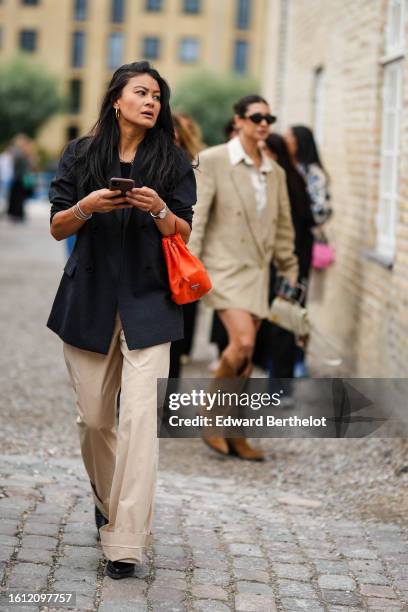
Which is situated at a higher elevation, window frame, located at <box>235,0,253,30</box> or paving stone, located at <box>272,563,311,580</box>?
window frame, located at <box>235,0,253,30</box>

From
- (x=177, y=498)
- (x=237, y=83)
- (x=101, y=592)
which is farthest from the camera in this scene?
(x=237, y=83)

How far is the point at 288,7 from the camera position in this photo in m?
15.6

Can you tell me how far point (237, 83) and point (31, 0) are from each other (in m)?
18.7

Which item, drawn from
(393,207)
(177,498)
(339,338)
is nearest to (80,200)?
(177,498)

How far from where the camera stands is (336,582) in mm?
4715

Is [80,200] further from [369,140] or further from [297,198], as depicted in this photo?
[369,140]

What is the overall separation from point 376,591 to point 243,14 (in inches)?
3218

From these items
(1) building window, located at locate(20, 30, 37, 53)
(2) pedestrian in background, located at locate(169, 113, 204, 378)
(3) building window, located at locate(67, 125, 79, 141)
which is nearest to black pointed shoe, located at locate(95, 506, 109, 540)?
(2) pedestrian in background, located at locate(169, 113, 204, 378)

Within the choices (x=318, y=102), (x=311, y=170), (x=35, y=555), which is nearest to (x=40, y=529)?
(x=35, y=555)

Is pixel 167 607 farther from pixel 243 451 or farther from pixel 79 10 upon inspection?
pixel 79 10

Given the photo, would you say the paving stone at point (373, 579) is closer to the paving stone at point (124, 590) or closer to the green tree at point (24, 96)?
the paving stone at point (124, 590)

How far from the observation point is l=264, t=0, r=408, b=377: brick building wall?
26.9 feet

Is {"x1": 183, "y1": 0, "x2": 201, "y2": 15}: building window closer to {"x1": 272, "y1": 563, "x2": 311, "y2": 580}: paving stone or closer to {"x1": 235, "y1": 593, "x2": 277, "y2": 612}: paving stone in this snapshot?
→ {"x1": 272, "y1": 563, "x2": 311, "y2": 580}: paving stone

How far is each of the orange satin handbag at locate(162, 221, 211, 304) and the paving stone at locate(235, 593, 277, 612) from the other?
1170mm
